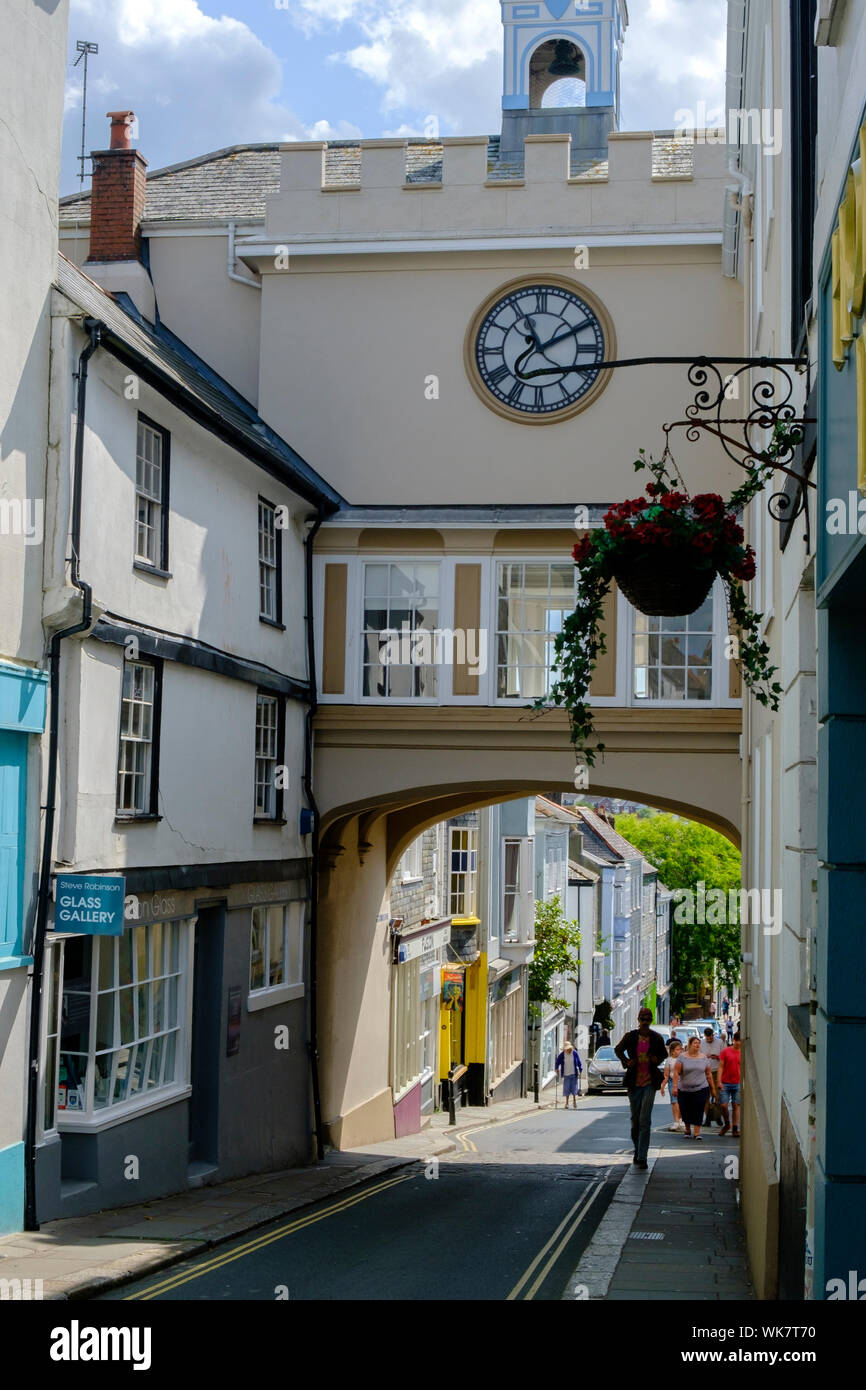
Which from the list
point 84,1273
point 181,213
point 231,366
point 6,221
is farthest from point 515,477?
point 84,1273

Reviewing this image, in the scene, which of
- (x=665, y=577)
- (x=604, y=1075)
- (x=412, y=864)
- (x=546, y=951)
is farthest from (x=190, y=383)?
(x=604, y=1075)

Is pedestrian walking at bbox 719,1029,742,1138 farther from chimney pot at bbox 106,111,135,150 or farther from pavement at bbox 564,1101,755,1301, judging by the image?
chimney pot at bbox 106,111,135,150

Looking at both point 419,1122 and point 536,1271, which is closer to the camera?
point 536,1271

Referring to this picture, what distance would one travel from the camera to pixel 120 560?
14.1 m

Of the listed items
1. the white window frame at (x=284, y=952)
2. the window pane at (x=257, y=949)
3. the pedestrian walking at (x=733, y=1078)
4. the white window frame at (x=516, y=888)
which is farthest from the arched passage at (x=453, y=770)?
the white window frame at (x=516, y=888)

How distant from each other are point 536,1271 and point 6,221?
9.41 m

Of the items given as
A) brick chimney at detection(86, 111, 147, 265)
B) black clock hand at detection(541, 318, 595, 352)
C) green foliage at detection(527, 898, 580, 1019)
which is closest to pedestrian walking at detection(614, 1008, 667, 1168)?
black clock hand at detection(541, 318, 595, 352)

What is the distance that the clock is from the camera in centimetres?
1970

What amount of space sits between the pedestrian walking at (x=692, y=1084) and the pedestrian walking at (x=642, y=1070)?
3.10 meters

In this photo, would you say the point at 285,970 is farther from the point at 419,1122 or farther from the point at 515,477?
the point at 419,1122

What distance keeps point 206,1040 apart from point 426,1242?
160 inches

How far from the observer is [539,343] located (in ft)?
65.1

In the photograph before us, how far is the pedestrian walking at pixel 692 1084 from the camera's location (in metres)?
21.5

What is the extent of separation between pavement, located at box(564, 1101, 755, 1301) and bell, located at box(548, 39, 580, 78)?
16.2 m
